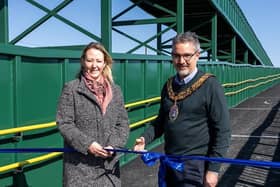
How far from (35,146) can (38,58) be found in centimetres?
90

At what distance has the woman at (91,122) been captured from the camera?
2795 mm

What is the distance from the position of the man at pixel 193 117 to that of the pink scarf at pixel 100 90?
45 cm

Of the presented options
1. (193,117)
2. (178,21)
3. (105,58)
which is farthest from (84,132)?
(178,21)

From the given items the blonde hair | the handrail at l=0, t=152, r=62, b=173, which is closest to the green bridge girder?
the handrail at l=0, t=152, r=62, b=173

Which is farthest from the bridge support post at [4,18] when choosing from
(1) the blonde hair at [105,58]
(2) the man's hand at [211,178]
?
(2) the man's hand at [211,178]

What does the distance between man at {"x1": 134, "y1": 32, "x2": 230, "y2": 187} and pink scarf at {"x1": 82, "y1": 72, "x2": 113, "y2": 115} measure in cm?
45

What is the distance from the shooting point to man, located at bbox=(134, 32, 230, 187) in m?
2.59

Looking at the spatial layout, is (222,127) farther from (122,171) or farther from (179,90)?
(122,171)

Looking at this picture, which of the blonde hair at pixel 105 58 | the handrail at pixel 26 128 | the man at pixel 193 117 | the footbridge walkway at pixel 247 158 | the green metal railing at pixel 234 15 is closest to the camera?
the man at pixel 193 117

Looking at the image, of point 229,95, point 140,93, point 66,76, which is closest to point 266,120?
point 229,95

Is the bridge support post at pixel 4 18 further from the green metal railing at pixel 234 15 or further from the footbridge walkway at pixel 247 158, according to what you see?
the green metal railing at pixel 234 15

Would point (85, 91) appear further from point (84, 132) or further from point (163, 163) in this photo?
point (163, 163)

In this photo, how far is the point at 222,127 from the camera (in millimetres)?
2588

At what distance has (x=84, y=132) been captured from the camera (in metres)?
2.85
